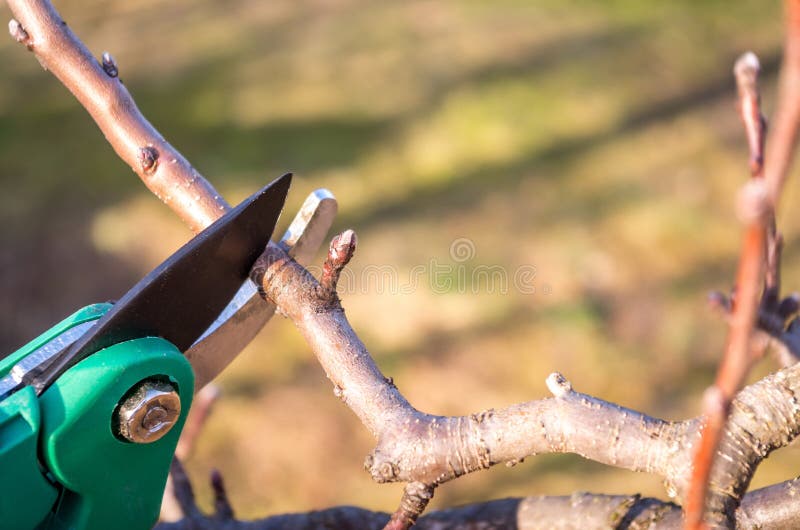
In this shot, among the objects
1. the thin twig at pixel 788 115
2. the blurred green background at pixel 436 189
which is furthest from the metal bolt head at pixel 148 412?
the blurred green background at pixel 436 189

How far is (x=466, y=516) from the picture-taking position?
3.70ft

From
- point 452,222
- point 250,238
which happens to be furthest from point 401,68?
point 250,238

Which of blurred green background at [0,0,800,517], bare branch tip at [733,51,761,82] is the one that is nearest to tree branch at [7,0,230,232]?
bare branch tip at [733,51,761,82]

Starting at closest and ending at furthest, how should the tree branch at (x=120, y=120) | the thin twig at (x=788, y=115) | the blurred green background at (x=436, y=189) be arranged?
the thin twig at (x=788, y=115) → the tree branch at (x=120, y=120) → the blurred green background at (x=436, y=189)

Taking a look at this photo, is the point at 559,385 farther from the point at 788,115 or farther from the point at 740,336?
the point at 788,115

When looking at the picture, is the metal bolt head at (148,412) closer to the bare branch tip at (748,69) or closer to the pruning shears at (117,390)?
the pruning shears at (117,390)

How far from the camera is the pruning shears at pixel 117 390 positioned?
2.97 feet

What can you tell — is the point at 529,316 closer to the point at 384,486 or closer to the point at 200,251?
the point at 384,486

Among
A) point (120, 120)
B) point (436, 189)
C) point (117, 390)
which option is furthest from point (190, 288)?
point (436, 189)

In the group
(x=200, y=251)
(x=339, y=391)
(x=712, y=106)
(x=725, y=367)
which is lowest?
(x=725, y=367)

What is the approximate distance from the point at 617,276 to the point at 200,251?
2.07 m

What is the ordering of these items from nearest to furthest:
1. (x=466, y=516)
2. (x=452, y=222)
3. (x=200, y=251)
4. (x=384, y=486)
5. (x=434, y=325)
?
(x=200, y=251)
(x=466, y=516)
(x=384, y=486)
(x=434, y=325)
(x=452, y=222)

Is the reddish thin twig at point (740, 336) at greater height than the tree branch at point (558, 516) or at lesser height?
lesser

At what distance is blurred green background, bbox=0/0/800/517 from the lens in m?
2.54
